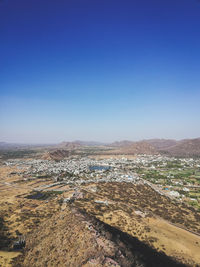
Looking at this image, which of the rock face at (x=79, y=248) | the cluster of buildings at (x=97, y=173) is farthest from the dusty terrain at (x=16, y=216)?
the cluster of buildings at (x=97, y=173)

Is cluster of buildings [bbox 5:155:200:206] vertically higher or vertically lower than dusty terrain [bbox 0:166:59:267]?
lower

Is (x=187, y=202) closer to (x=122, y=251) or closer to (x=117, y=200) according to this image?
(x=117, y=200)

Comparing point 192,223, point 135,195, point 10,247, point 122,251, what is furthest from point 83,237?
point 135,195

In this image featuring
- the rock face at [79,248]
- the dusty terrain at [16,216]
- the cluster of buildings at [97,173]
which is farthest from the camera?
the cluster of buildings at [97,173]

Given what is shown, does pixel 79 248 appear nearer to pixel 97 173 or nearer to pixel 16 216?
pixel 16 216

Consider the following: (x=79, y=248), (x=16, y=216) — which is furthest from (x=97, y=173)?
(x=79, y=248)

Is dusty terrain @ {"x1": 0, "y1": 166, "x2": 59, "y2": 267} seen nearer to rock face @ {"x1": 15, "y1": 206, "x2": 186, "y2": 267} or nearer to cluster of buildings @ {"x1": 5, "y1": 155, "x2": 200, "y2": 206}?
rock face @ {"x1": 15, "y1": 206, "x2": 186, "y2": 267}

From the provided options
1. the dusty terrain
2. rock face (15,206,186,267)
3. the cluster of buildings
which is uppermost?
rock face (15,206,186,267)

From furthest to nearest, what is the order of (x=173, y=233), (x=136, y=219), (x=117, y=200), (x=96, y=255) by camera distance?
1. (x=117, y=200)
2. (x=136, y=219)
3. (x=173, y=233)
4. (x=96, y=255)

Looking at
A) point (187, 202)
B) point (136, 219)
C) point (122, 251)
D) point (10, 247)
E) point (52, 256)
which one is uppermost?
point (122, 251)

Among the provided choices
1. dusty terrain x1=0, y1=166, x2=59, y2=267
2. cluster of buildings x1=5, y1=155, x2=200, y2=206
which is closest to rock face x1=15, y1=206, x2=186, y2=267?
dusty terrain x1=0, y1=166, x2=59, y2=267

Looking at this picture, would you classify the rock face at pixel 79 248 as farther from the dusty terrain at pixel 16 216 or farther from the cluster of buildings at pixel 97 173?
the cluster of buildings at pixel 97 173
